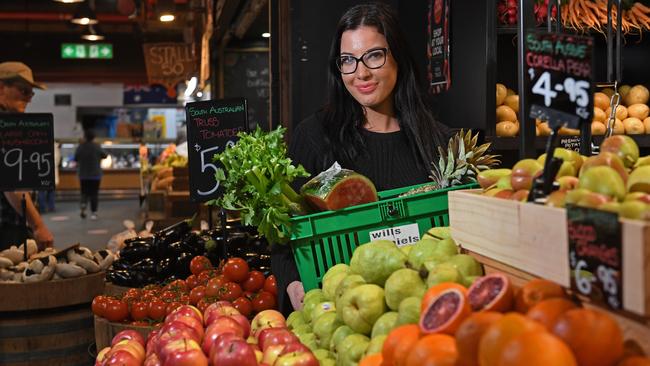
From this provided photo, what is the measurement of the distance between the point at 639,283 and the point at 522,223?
1.08 ft

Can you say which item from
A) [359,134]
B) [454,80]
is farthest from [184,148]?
[359,134]

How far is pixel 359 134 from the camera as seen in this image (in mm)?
2941

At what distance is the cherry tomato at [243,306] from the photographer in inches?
131

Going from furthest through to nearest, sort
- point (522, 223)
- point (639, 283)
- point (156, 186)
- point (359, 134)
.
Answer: point (156, 186), point (359, 134), point (522, 223), point (639, 283)

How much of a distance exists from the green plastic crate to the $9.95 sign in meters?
Answer: 0.82

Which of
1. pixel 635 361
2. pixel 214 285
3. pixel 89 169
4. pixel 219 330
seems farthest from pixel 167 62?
pixel 635 361

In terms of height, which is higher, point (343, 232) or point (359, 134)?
point (359, 134)

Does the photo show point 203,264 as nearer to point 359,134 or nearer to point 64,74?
point 359,134

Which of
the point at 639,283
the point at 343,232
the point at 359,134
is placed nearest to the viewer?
the point at 639,283

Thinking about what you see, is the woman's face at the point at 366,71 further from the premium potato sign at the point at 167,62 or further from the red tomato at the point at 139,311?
Answer: the premium potato sign at the point at 167,62

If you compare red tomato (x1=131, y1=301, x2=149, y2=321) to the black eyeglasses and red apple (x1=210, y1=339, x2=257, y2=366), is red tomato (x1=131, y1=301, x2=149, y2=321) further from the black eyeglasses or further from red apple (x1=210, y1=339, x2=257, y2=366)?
red apple (x1=210, y1=339, x2=257, y2=366)

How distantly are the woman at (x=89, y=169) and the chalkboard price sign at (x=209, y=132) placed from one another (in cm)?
1304

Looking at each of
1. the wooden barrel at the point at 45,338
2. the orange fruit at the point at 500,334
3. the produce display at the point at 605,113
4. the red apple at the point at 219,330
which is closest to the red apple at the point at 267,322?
the red apple at the point at 219,330

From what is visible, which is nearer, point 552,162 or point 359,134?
point 552,162
